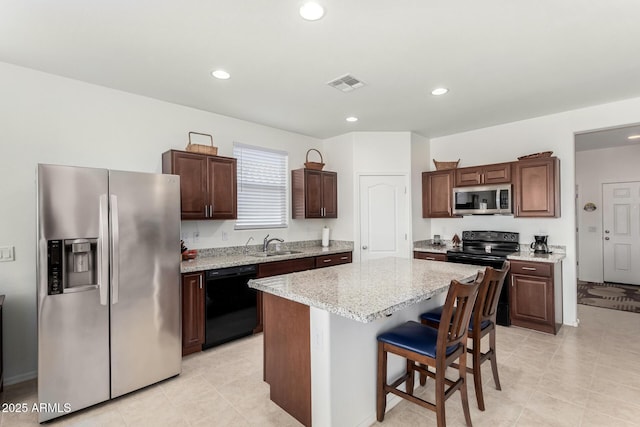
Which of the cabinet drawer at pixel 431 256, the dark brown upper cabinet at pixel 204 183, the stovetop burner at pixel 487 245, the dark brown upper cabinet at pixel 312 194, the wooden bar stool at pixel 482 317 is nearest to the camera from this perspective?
the wooden bar stool at pixel 482 317

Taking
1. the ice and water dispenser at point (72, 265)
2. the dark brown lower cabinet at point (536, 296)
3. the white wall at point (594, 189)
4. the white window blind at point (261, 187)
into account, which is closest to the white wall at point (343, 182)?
the white window blind at point (261, 187)

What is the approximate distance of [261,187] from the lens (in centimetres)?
447

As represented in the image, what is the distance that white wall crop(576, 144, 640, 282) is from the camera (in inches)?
234

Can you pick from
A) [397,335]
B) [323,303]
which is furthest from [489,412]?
[323,303]

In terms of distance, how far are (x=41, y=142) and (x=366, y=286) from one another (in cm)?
313

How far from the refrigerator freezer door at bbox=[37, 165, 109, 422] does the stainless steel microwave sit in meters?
4.42

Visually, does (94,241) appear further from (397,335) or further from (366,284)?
(397,335)

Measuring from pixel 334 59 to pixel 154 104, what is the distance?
7.00 feet

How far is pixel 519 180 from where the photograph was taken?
13.6 feet

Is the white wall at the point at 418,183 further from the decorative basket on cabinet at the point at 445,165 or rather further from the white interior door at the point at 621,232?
the white interior door at the point at 621,232

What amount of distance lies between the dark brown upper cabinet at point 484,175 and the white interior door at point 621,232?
358cm

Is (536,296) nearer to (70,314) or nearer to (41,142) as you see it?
(70,314)

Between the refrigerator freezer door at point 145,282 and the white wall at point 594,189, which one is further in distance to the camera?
the white wall at point 594,189

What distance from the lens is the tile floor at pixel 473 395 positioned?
2141 mm
